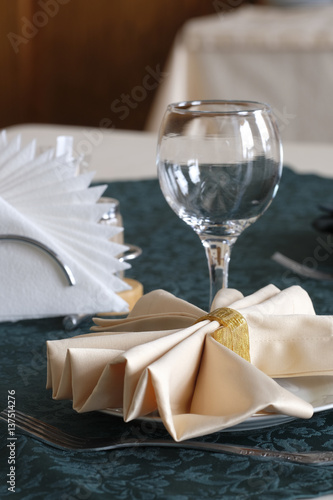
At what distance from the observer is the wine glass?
0.53 m

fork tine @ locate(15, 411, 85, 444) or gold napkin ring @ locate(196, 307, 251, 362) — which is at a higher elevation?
gold napkin ring @ locate(196, 307, 251, 362)

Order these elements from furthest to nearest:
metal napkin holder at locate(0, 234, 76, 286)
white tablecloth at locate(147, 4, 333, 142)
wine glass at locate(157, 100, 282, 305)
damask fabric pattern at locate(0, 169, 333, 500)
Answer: white tablecloth at locate(147, 4, 333, 142) → metal napkin holder at locate(0, 234, 76, 286) → wine glass at locate(157, 100, 282, 305) → damask fabric pattern at locate(0, 169, 333, 500)

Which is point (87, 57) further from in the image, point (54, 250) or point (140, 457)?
point (140, 457)

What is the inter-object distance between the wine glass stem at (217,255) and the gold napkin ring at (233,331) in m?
0.11

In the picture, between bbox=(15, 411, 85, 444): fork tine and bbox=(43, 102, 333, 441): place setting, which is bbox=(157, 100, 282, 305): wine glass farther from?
bbox=(15, 411, 85, 444): fork tine

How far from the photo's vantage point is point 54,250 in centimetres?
66

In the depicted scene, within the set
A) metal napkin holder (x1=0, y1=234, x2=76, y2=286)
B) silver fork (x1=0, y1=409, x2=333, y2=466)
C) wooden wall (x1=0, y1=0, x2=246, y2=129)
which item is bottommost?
wooden wall (x1=0, y1=0, x2=246, y2=129)

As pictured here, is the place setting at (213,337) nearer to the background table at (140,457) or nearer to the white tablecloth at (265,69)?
the background table at (140,457)

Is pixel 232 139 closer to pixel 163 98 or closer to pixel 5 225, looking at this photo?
pixel 5 225

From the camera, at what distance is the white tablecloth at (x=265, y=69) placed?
3162mm

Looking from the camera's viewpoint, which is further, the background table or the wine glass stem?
the wine glass stem

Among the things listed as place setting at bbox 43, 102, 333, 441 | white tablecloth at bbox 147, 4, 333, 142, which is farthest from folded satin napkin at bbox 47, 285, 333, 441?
white tablecloth at bbox 147, 4, 333, 142

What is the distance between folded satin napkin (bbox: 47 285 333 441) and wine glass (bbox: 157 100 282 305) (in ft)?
0.24

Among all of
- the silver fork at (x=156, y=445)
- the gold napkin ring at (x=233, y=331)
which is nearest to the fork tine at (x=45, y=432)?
the silver fork at (x=156, y=445)
